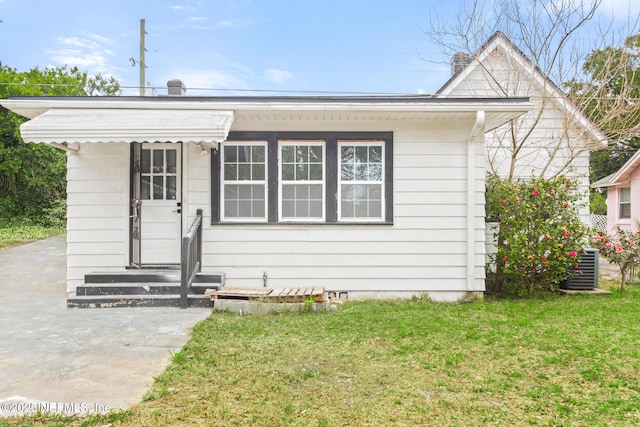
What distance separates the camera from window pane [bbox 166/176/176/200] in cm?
684

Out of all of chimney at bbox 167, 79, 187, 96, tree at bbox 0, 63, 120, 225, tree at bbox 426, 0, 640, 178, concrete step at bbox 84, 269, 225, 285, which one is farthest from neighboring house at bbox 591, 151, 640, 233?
tree at bbox 0, 63, 120, 225

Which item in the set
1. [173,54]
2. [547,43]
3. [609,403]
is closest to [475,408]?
[609,403]

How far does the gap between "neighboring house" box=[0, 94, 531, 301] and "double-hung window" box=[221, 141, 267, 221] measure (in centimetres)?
2

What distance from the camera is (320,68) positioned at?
2000cm

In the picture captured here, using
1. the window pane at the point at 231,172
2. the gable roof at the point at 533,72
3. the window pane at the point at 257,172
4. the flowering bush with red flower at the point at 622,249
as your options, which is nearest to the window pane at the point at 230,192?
the window pane at the point at 231,172

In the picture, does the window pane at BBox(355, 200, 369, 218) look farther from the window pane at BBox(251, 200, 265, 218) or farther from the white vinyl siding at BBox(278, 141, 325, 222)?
the window pane at BBox(251, 200, 265, 218)

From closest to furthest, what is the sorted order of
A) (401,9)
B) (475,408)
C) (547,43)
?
(475,408) → (547,43) → (401,9)

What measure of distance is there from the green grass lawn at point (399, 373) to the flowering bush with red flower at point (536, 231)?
4.11ft

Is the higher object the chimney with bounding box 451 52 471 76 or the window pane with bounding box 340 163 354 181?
the chimney with bounding box 451 52 471 76

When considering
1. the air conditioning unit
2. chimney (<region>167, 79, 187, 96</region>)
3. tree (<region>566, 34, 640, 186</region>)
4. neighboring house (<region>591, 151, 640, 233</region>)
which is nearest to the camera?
the air conditioning unit

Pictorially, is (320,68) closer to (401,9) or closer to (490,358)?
(401,9)

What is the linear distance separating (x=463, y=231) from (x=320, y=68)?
597 inches

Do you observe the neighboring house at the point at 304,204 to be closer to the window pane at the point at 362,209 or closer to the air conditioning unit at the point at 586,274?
the window pane at the point at 362,209

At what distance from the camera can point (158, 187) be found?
6.84 m
